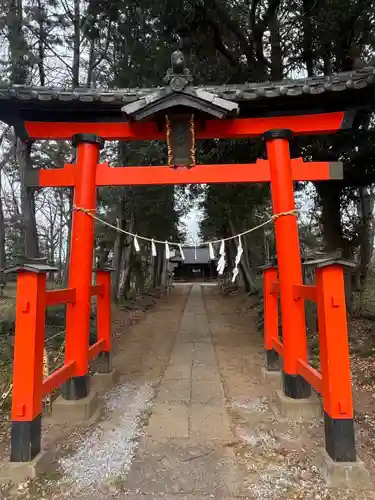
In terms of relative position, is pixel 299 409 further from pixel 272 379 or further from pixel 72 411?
pixel 72 411

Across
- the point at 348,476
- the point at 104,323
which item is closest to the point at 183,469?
the point at 348,476

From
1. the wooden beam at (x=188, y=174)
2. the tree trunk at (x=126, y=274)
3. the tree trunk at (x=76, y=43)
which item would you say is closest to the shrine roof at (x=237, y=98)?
the wooden beam at (x=188, y=174)

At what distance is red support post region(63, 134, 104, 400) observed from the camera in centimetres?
523

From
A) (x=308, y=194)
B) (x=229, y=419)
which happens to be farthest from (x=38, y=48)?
(x=229, y=419)

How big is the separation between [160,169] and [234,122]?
1381 millimetres

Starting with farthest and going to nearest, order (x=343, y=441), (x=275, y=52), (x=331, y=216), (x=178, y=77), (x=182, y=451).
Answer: (x=331, y=216) < (x=275, y=52) < (x=178, y=77) < (x=182, y=451) < (x=343, y=441)

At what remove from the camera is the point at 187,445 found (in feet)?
13.8

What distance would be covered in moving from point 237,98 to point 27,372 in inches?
172

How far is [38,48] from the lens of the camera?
35.9 ft

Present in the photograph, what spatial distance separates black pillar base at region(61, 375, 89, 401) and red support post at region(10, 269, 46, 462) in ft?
4.31

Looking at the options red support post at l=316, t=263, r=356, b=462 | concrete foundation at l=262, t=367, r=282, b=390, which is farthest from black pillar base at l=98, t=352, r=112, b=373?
red support post at l=316, t=263, r=356, b=462

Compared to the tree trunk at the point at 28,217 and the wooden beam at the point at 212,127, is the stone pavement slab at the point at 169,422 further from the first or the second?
the tree trunk at the point at 28,217

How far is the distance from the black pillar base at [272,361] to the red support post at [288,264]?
44.9 inches

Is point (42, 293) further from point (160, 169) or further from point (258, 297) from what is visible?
point (258, 297)
